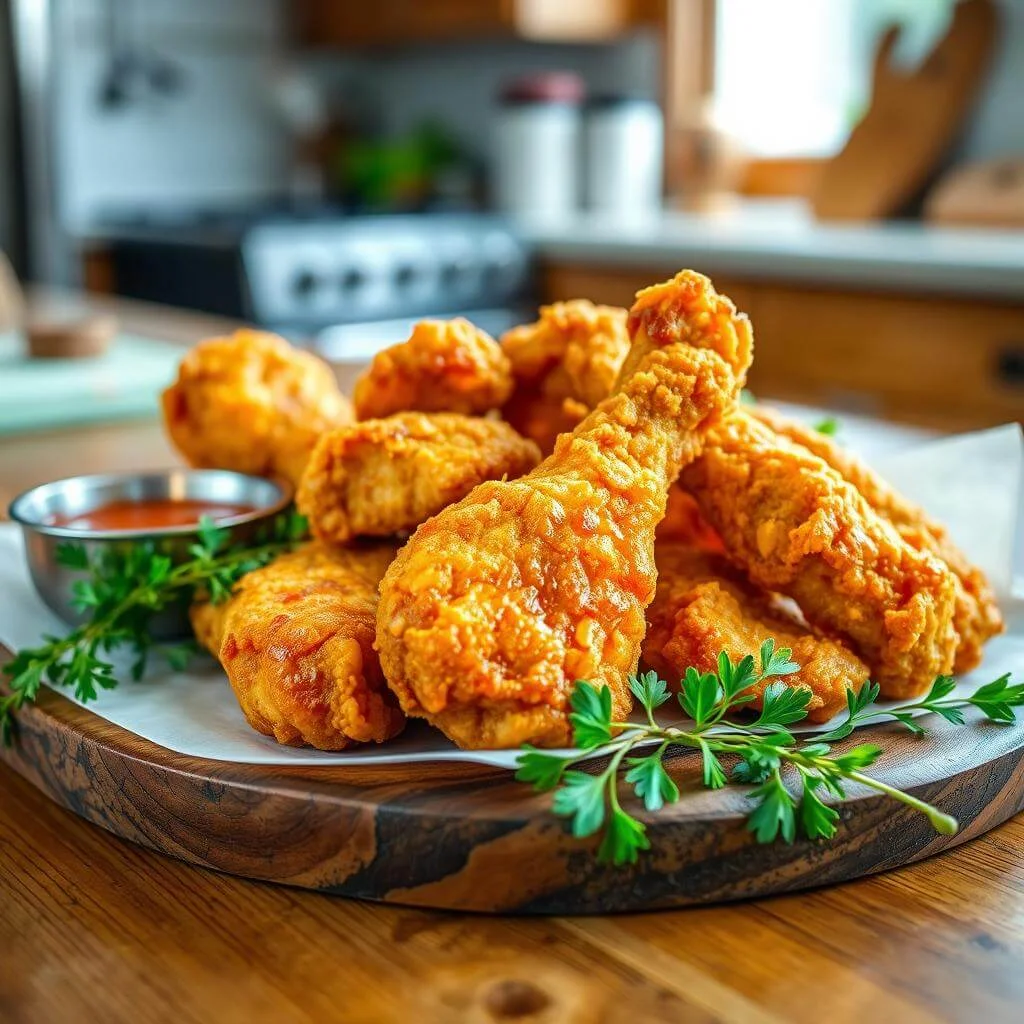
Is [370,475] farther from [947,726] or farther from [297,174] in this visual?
[297,174]

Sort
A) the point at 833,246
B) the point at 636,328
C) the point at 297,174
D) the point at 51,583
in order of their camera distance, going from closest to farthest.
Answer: the point at 636,328
the point at 51,583
the point at 833,246
the point at 297,174

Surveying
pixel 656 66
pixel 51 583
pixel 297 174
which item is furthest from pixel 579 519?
pixel 297 174

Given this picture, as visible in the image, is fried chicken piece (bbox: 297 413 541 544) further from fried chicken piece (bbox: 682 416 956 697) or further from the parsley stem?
the parsley stem

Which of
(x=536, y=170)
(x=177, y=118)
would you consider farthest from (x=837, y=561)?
(x=177, y=118)

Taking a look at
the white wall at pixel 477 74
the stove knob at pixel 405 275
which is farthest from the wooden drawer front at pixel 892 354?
the white wall at pixel 477 74

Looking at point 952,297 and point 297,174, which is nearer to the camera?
point 952,297

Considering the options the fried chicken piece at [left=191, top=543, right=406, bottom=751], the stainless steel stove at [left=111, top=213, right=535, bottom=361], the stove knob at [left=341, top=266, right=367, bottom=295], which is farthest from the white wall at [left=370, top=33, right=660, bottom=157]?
the fried chicken piece at [left=191, top=543, right=406, bottom=751]
